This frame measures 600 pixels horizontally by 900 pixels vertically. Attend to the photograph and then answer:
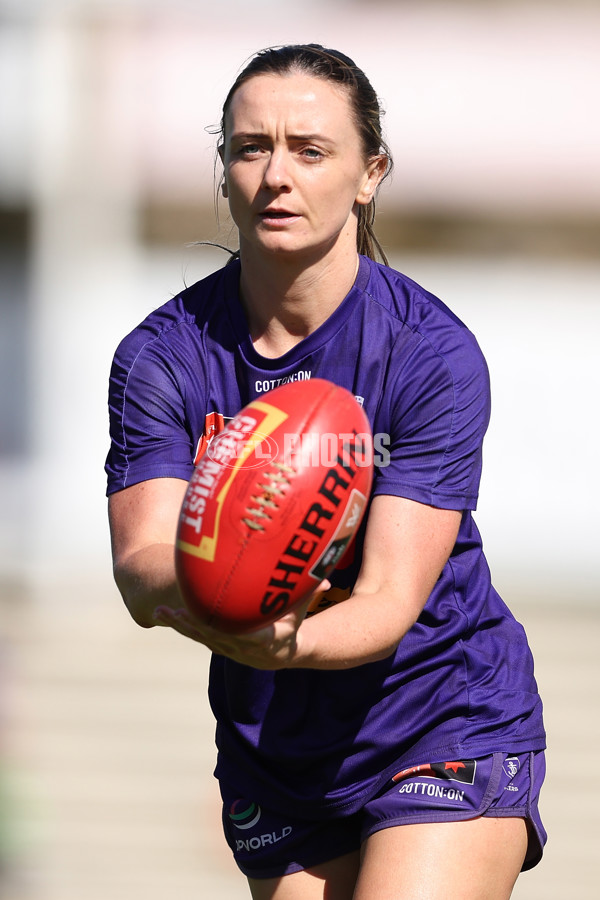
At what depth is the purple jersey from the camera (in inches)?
87.5

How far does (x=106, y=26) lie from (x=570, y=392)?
4668 mm

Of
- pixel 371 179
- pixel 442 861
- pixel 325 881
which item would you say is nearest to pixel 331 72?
pixel 371 179

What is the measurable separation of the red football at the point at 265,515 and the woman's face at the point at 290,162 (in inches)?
16.6

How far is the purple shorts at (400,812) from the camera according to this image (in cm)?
225

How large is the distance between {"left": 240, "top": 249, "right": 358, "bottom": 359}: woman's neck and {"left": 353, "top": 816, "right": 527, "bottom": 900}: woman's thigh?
0.90 m

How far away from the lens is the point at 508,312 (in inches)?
395

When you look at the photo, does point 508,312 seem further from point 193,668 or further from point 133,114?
point 193,668

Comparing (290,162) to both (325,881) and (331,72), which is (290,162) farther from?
(325,881)

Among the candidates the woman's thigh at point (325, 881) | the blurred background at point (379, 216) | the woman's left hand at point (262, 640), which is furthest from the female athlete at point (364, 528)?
the blurred background at point (379, 216)

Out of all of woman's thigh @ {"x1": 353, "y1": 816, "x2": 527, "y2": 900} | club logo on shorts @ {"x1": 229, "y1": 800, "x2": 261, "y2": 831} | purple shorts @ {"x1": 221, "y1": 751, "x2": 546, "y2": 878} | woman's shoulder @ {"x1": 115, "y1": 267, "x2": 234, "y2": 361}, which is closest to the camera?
woman's thigh @ {"x1": 353, "y1": 816, "x2": 527, "y2": 900}

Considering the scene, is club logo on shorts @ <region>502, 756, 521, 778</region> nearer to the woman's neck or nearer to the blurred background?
the woman's neck

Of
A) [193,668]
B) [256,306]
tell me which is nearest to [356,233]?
[256,306]

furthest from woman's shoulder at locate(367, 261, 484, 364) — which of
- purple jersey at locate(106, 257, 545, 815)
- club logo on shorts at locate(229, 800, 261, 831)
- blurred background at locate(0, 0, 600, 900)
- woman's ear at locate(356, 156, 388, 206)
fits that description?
blurred background at locate(0, 0, 600, 900)

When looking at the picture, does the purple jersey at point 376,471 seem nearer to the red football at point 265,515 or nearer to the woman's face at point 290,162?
the woman's face at point 290,162
